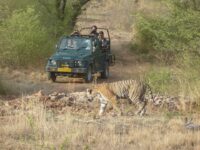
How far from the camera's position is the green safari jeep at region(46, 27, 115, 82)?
2542cm

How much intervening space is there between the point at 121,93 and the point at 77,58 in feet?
35.5

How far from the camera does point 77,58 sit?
25.4 m

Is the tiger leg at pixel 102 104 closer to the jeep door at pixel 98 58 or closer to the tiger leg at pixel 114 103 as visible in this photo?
the tiger leg at pixel 114 103

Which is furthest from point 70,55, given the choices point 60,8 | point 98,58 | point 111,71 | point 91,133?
point 91,133

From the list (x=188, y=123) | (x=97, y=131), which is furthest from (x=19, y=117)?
(x=188, y=123)

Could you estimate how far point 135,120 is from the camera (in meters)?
12.4

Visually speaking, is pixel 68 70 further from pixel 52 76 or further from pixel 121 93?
pixel 121 93

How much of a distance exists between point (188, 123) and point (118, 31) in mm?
37124

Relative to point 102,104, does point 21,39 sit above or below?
above

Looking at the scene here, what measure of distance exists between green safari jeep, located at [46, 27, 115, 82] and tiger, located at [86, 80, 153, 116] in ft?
34.1

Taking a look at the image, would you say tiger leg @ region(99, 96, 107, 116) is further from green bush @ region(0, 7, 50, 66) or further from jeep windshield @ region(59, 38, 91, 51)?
green bush @ region(0, 7, 50, 66)

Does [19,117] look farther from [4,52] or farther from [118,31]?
[118,31]

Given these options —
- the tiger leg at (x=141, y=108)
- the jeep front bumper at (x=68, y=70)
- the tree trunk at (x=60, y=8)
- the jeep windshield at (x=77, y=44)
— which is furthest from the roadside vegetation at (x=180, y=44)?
the tree trunk at (x=60, y=8)

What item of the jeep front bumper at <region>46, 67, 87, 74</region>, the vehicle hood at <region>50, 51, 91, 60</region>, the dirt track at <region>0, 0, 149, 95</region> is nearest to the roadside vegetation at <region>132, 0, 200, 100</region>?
the jeep front bumper at <region>46, 67, 87, 74</region>
